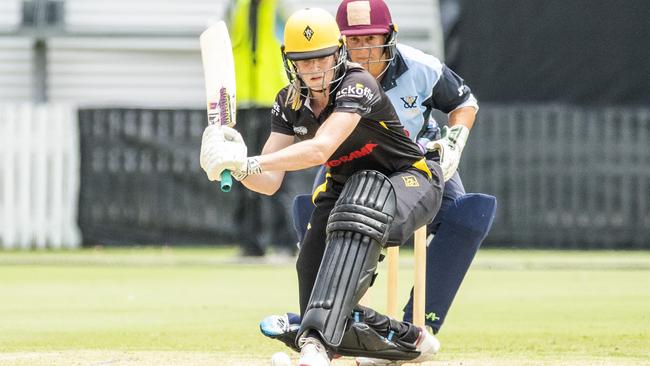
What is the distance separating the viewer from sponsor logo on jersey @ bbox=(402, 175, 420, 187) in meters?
6.00

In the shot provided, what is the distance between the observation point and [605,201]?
49.6ft

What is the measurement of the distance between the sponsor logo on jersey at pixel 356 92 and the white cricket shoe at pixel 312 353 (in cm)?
105

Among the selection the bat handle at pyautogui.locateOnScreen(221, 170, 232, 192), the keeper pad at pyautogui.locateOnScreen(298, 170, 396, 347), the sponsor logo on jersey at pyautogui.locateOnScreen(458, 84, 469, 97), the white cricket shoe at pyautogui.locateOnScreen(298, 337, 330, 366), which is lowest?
the white cricket shoe at pyautogui.locateOnScreen(298, 337, 330, 366)

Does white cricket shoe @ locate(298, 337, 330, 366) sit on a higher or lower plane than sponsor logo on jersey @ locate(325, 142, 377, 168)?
lower

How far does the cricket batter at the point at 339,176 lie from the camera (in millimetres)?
5574

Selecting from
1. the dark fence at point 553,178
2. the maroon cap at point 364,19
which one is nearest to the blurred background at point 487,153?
the dark fence at point 553,178

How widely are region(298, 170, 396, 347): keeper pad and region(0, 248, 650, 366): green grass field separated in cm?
113

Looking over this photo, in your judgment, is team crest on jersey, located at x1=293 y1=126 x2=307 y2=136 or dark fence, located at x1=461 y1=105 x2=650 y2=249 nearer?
team crest on jersey, located at x1=293 y1=126 x2=307 y2=136

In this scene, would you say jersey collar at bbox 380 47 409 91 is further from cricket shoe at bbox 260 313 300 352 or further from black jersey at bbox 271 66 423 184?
cricket shoe at bbox 260 313 300 352

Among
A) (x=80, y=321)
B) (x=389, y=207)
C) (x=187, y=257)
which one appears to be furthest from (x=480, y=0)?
(x=389, y=207)

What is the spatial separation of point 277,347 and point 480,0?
9299mm

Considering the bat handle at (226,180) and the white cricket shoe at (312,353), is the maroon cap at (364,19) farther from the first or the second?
the white cricket shoe at (312,353)

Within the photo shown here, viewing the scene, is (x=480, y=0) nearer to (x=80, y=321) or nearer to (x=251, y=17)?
(x=251, y=17)

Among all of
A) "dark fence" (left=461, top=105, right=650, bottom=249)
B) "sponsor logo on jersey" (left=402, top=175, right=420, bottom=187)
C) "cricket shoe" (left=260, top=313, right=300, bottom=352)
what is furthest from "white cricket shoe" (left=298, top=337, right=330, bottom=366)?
"dark fence" (left=461, top=105, right=650, bottom=249)
